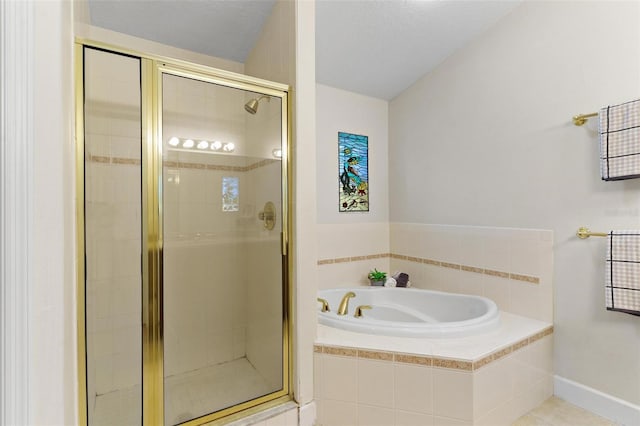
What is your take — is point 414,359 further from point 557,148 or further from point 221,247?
point 557,148

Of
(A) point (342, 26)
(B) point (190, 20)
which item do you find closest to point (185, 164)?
(B) point (190, 20)

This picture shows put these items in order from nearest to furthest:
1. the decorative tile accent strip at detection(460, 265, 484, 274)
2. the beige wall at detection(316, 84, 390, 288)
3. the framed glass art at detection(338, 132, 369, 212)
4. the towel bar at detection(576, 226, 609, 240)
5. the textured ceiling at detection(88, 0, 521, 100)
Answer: the towel bar at detection(576, 226, 609, 240) → the textured ceiling at detection(88, 0, 521, 100) → the decorative tile accent strip at detection(460, 265, 484, 274) → the beige wall at detection(316, 84, 390, 288) → the framed glass art at detection(338, 132, 369, 212)

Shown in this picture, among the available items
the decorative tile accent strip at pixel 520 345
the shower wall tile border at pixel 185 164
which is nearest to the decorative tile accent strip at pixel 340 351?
the decorative tile accent strip at pixel 520 345

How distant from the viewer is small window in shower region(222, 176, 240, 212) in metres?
1.76

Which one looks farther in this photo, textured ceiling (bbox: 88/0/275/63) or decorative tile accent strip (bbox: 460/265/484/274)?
decorative tile accent strip (bbox: 460/265/484/274)

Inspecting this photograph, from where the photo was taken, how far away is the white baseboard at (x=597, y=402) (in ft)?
5.57

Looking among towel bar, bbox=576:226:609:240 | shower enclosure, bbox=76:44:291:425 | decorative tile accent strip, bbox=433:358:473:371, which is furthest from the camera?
towel bar, bbox=576:226:609:240

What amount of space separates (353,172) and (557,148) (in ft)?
5.28

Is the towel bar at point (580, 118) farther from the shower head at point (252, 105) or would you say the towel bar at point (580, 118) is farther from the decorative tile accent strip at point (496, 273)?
the shower head at point (252, 105)

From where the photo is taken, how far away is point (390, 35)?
7.73ft

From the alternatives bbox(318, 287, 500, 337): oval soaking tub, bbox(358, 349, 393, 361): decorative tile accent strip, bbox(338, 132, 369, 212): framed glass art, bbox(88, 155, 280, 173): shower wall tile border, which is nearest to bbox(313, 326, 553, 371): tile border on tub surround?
bbox(358, 349, 393, 361): decorative tile accent strip

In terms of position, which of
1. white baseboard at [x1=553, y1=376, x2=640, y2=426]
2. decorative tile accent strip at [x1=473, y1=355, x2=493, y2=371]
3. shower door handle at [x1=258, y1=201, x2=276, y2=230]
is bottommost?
white baseboard at [x1=553, y1=376, x2=640, y2=426]

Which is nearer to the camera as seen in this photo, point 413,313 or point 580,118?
point 580,118

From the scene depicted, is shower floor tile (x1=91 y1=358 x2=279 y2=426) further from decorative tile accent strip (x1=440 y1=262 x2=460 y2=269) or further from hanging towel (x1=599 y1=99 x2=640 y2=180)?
hanging towel (x1=599 y1=99 x2=640 y2=180)
